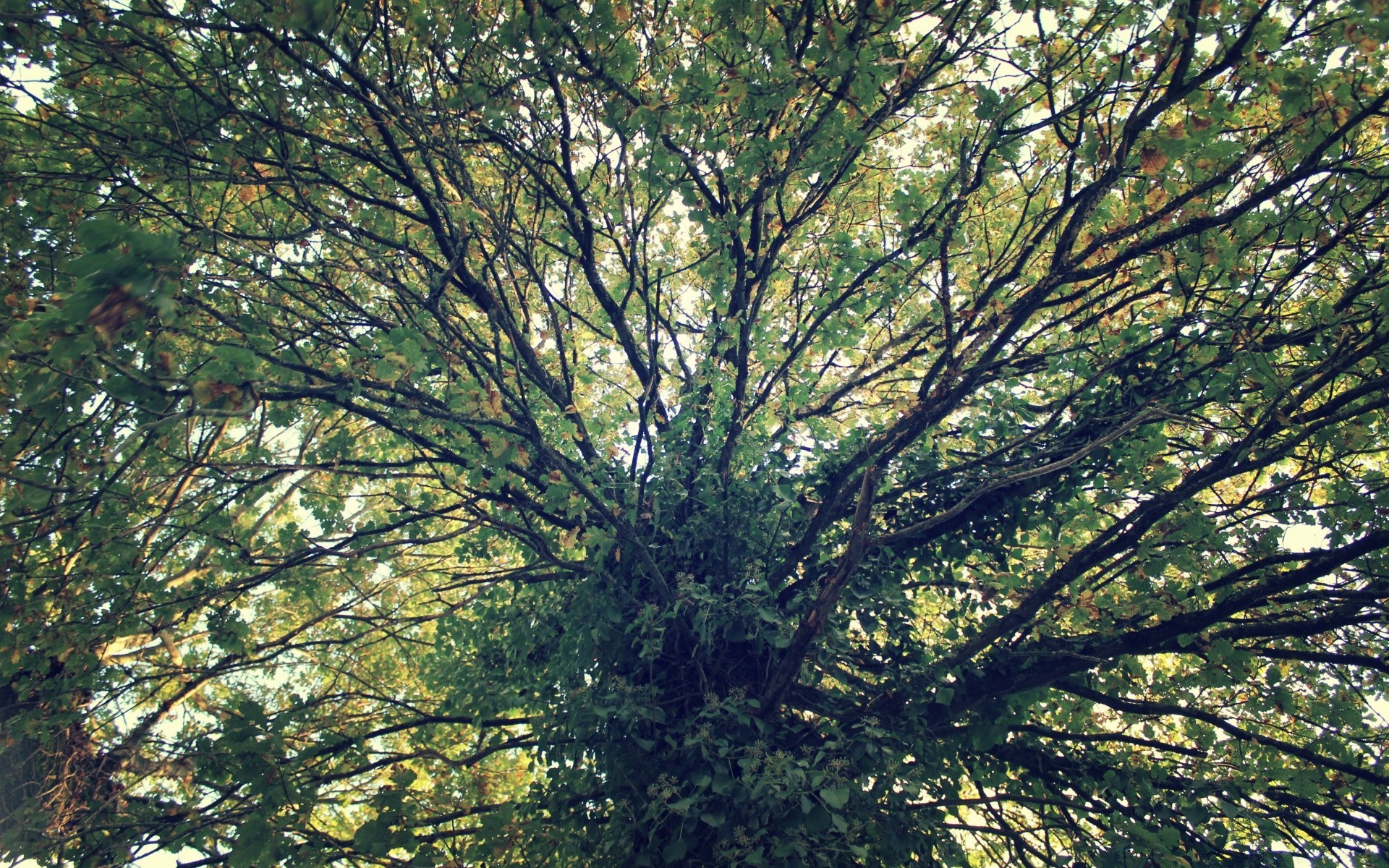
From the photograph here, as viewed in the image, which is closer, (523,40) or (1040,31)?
(1040,31)

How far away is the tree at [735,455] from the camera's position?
3.90 m

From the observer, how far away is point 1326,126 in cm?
391

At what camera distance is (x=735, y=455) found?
5.27 metres

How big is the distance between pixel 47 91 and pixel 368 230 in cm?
213

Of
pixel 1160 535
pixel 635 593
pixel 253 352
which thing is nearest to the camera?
pixel 253 352

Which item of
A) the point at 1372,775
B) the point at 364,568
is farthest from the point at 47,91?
the point at 1372,775

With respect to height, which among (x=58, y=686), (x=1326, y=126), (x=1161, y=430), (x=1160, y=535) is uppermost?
(x=1326, y=126)

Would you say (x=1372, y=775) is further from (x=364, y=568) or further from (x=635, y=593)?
(x=364, y=568)

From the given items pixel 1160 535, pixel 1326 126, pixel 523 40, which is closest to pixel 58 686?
pixel 523 40

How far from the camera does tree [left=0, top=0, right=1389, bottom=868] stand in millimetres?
3902

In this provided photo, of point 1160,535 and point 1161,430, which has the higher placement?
point 1161,430

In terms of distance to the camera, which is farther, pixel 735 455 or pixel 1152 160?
pixel 735 455

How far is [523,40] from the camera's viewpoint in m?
4.13

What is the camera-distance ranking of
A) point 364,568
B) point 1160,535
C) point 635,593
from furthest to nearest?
point 364,568
point 635,593
point 1160,535
